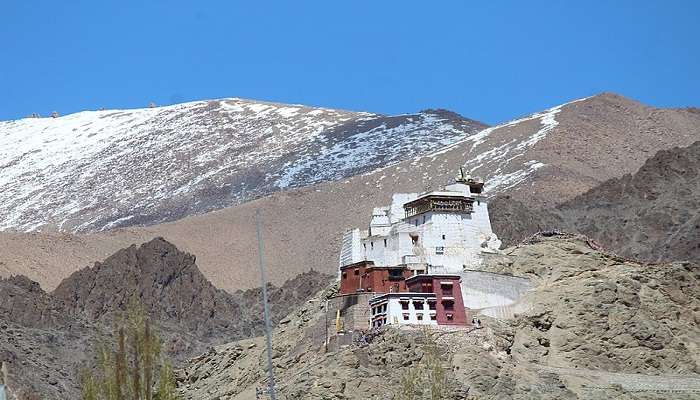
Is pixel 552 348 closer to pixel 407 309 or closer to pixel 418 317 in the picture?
pixel 418 317

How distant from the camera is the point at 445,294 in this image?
61156mm

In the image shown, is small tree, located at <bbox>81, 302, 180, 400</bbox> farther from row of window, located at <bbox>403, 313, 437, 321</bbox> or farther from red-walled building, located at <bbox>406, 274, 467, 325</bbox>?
red-walled building, located at <bbox>406, 274, 467, 325</bbox>

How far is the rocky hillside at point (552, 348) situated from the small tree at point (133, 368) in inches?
640

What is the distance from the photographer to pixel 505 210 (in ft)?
356

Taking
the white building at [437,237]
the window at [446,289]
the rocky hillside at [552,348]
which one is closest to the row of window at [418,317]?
the window at [446,289]

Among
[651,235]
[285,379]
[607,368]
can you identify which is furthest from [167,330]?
[607,368]

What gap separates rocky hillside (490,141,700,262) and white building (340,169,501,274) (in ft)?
101

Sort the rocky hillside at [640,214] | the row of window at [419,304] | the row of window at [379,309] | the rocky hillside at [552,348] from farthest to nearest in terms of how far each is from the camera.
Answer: the rocky hillside at [640,214] < the row of window at [379,309] < the row of window at [419,304] < the rocky hillside at [552,348]

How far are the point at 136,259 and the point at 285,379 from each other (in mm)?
62919

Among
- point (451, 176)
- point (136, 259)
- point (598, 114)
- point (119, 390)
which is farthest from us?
point (598, 114)

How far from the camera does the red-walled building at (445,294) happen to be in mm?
60531

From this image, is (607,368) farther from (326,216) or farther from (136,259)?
(326,216)

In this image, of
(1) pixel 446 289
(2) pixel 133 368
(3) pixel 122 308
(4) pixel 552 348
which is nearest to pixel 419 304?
(1) pixel 446 289

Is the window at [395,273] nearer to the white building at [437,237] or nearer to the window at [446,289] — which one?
the white building at [437,237]
